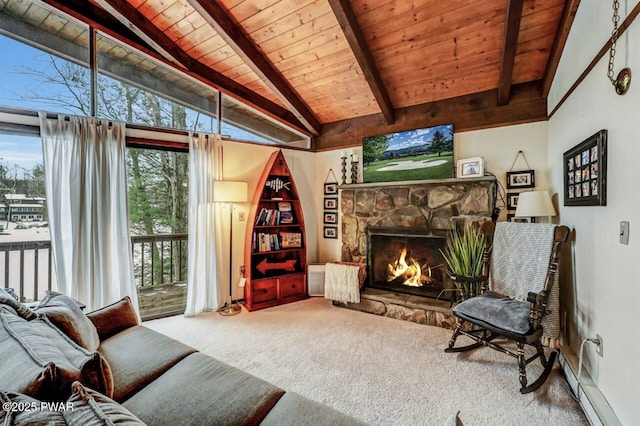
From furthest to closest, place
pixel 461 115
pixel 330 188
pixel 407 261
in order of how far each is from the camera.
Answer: pixel 330 188 → pixel 407 261 → pixel 461 115

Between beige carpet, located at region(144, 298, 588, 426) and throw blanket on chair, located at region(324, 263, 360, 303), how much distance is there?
25 centimetres

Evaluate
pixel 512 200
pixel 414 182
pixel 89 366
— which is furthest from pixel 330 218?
pixel 89 366

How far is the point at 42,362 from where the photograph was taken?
3.24ft

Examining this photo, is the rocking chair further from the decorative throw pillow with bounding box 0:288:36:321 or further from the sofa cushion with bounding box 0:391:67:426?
the decorative throw pillow with bounding box 0:288:36:321

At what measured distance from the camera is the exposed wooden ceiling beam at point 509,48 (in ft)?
7.60

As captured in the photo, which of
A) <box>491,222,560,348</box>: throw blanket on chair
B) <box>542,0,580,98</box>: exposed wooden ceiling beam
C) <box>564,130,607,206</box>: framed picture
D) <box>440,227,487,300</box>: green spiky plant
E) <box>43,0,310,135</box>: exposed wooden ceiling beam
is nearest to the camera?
<box>564,130,607,206</box>: framed picture

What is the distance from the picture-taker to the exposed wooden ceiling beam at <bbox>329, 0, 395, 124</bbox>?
2660 millimetres

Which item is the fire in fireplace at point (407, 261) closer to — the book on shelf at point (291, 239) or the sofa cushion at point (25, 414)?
the book on shelf at point (291, 239)

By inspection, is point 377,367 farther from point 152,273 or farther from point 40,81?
point 40,81

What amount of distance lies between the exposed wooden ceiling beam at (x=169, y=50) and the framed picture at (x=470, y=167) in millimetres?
2454

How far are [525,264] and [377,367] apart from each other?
1547 mm

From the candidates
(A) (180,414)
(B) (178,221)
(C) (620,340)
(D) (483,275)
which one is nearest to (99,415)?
(A) (180,414)

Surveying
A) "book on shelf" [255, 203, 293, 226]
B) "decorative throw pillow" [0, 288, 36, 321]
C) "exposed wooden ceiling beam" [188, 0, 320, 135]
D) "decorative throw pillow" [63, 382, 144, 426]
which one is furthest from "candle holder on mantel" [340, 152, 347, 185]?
"decorative throw pillow" [63, 382, 144, 426]

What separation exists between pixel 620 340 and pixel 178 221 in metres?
4.12
